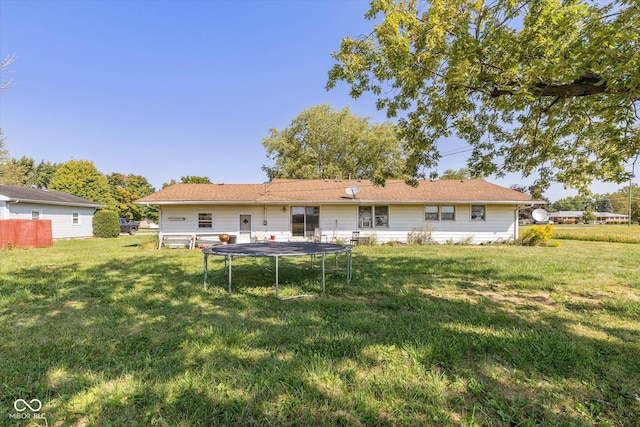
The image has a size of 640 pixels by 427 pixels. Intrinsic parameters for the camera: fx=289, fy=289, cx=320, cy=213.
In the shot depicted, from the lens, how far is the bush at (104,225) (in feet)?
72.4

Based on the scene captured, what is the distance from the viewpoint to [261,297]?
559 cm

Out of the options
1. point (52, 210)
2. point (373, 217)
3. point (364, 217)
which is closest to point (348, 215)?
point (364, 217)

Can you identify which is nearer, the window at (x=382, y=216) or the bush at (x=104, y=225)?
the window at (x=382, y=216)

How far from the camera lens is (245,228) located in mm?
16375

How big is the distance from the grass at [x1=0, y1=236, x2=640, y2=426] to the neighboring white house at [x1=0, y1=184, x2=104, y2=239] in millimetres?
16006

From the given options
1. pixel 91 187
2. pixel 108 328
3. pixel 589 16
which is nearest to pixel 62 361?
pixel 108 328

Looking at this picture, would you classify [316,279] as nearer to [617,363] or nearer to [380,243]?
[617,363]

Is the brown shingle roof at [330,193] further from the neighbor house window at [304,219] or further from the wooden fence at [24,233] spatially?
the wooden fence at [24,233]

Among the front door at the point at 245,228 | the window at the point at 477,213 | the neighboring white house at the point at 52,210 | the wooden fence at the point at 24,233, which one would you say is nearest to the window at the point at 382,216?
the window at the point at 477,213

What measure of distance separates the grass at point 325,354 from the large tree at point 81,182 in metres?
31.1

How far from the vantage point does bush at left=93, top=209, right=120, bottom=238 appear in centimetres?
2206

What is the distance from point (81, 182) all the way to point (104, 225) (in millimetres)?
13318

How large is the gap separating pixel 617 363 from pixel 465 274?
4.70 m

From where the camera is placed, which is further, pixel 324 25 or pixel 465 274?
pixel 324 25
